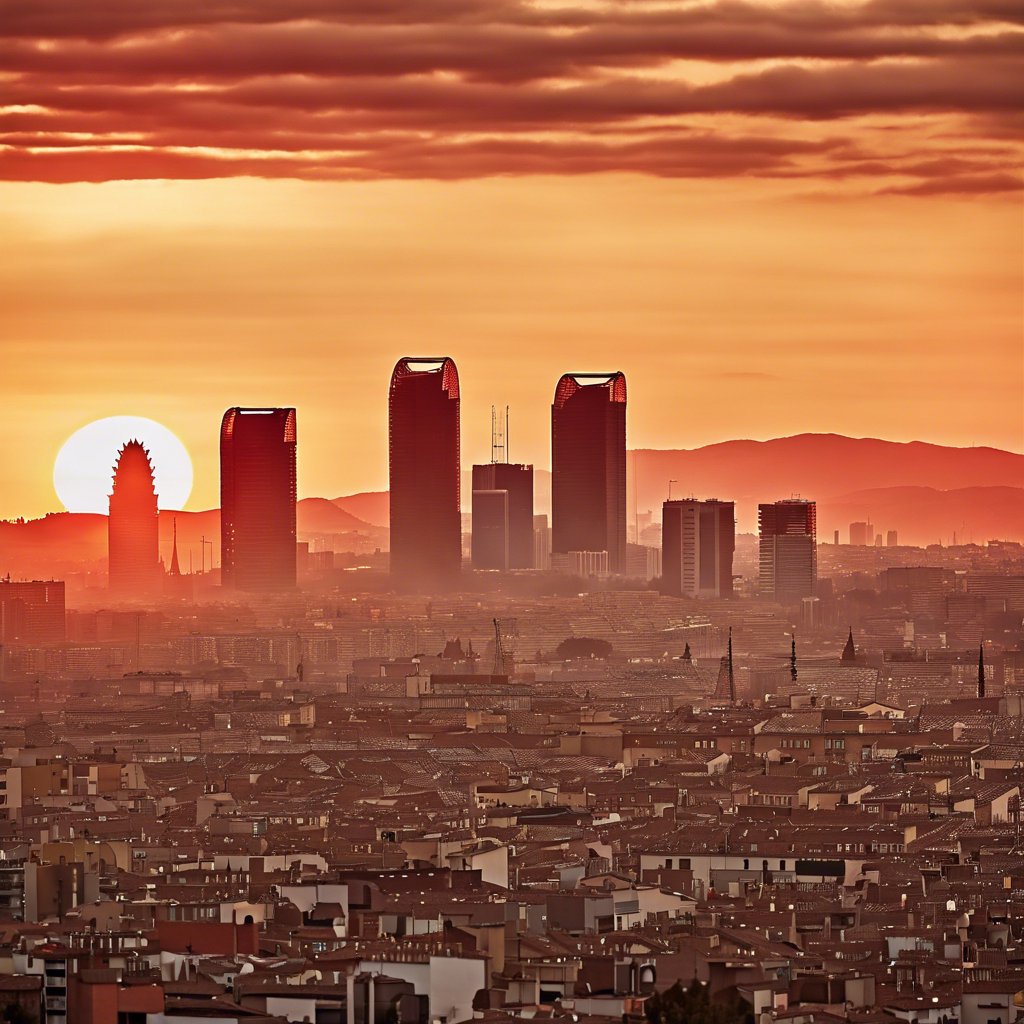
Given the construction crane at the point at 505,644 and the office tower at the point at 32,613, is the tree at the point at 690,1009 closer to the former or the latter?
the construction crane at the point at 505,644

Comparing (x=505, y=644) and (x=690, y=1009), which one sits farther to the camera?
(x=505, y=644)

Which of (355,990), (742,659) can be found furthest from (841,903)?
(742,659)

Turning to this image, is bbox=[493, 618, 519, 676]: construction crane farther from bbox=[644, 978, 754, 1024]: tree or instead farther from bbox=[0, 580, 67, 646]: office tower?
bbox=[644, 978, 754, 1024]: tree

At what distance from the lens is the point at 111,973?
3183 cm

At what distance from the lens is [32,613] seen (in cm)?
17812

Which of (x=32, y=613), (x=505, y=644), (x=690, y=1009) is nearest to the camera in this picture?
(x=690, y=1009)

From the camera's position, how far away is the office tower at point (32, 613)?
174375 mm

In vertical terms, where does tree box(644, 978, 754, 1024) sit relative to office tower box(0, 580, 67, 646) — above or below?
below

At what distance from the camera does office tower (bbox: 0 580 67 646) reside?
174375 mm

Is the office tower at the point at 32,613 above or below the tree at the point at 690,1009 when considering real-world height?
above

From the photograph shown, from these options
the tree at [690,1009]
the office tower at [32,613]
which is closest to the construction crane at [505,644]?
the office tower at [32,613]

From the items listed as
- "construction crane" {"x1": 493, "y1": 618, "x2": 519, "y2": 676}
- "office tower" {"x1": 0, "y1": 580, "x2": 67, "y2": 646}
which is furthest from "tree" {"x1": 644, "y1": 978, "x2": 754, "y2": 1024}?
"office tower" {"x1": 0, "y1": 580, "x2": 67, "y2": 646}

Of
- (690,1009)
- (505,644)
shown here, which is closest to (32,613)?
(505,644)

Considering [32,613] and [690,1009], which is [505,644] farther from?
[690,1009]
